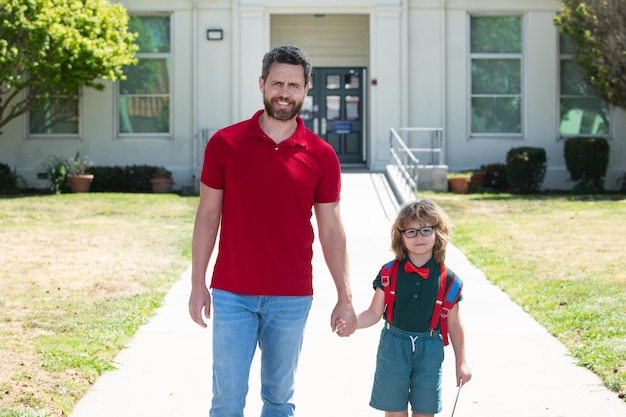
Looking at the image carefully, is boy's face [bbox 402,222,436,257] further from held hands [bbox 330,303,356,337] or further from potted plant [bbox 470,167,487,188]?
potted plant [bbox 470,167,487,188]

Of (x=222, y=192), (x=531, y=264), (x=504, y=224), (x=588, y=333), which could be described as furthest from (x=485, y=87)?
(x=222, y=192)

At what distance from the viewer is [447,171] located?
20.2 metres

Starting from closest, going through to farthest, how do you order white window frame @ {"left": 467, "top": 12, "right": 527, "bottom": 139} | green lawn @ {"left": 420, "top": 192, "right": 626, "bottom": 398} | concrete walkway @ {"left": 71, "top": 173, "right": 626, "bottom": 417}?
1. concrete walkway @ {"left": 71, "top": 173, "right": 626, "bottom": 417}
2. green lawn @ {"left": 420, "top": 192, "right": 626, "bottom": 398}
3. white window frame @ {"left": 467, "top": 12, "right": 527, "bottom": 139}

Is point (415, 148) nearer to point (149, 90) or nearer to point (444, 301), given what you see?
point (149, 90)

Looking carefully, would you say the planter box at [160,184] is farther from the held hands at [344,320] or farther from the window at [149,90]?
the held hands at [344,320]

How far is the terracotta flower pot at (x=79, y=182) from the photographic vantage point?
19578 mm

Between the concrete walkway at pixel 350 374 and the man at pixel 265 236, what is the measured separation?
154cm

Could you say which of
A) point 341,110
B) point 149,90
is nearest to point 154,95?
point 149,90

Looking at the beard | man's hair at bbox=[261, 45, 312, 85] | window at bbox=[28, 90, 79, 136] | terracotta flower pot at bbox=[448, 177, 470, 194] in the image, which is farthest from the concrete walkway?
window at bbox=[28, 90, 79, 136]

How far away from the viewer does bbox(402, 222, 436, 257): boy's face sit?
443 cm

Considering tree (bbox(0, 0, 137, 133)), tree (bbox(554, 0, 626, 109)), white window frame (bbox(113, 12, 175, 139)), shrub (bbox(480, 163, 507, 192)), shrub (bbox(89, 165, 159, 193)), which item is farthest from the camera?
white window frame (bbox(113, 12, 175, 139))

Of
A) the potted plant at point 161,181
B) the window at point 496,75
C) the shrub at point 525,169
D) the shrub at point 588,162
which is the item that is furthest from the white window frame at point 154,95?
the shrub at point 588,162

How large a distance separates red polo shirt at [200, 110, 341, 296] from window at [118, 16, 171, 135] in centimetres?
1748

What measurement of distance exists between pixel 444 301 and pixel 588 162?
16.4 meters
